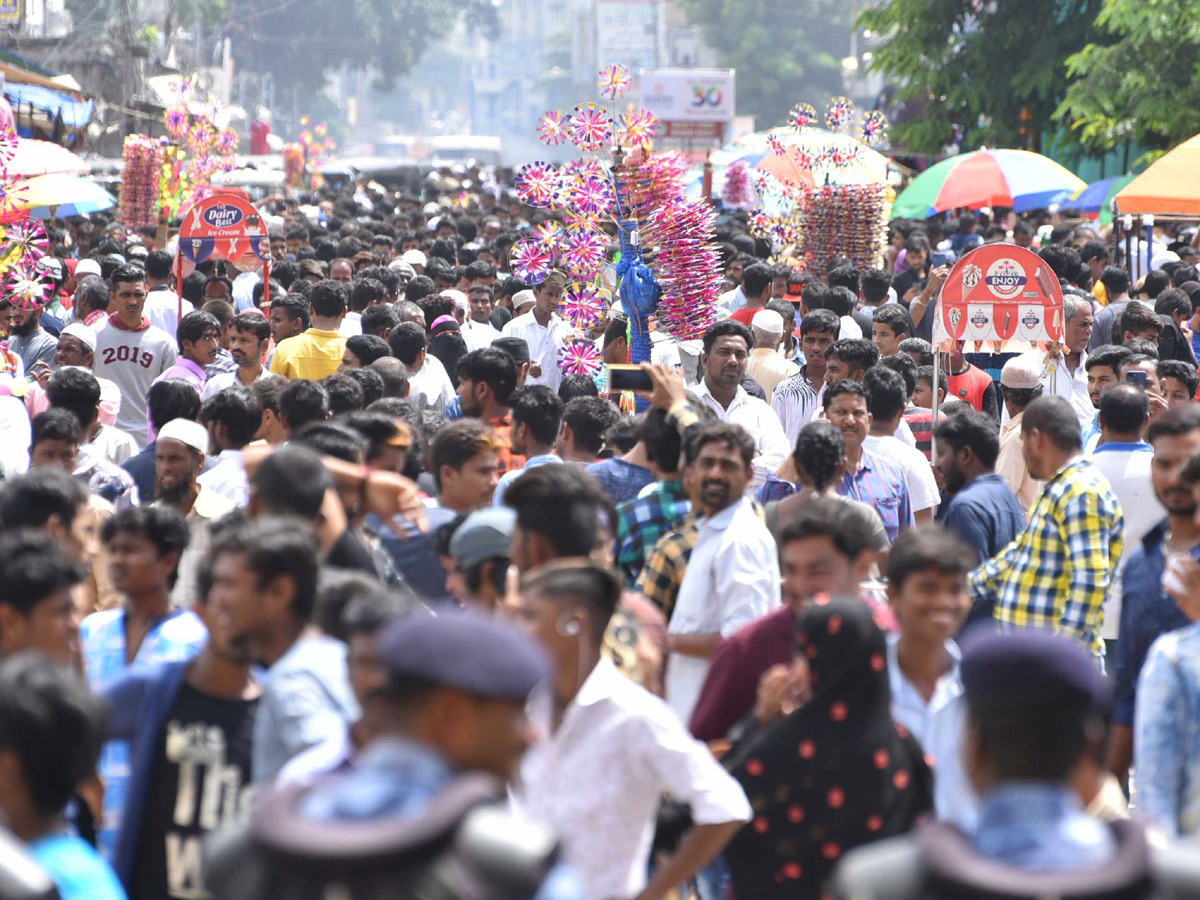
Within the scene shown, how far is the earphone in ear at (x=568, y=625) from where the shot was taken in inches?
122

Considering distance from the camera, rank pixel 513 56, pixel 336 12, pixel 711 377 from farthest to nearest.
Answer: pixel 513 56
pixel 336 12
pixel 711 377

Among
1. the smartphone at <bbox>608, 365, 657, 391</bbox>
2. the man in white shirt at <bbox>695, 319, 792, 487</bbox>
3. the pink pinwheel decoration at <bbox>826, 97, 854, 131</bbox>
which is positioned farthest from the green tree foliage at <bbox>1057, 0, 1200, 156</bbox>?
the smartphone at <bbox>608, 365, 657, 391</bbox>

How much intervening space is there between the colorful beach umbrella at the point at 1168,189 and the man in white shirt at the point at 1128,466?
652 centimetres

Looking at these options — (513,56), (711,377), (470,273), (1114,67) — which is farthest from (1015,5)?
(513,56)

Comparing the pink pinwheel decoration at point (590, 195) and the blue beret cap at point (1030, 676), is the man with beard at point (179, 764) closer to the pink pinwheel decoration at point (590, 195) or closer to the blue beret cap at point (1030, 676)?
the blue beret cap at point (1030, 676)

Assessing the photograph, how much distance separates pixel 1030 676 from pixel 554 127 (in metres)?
6.03

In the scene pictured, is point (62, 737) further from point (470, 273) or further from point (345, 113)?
point (345, 113)

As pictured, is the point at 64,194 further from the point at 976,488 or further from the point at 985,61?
the point at 985,61

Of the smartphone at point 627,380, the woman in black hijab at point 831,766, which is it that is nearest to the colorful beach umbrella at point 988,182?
the smartphone at point 627,380

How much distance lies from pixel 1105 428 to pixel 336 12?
84288mm

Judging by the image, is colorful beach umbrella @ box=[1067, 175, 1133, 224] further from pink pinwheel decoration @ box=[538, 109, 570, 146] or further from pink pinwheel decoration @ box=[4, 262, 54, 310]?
pink pinwheel decoration @ box=[4, 262, 54, 310]

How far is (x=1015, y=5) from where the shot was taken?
25562 millimetres

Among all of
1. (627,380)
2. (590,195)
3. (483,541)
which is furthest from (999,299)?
(483,541)

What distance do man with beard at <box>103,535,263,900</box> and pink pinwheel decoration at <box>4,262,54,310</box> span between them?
519cm
